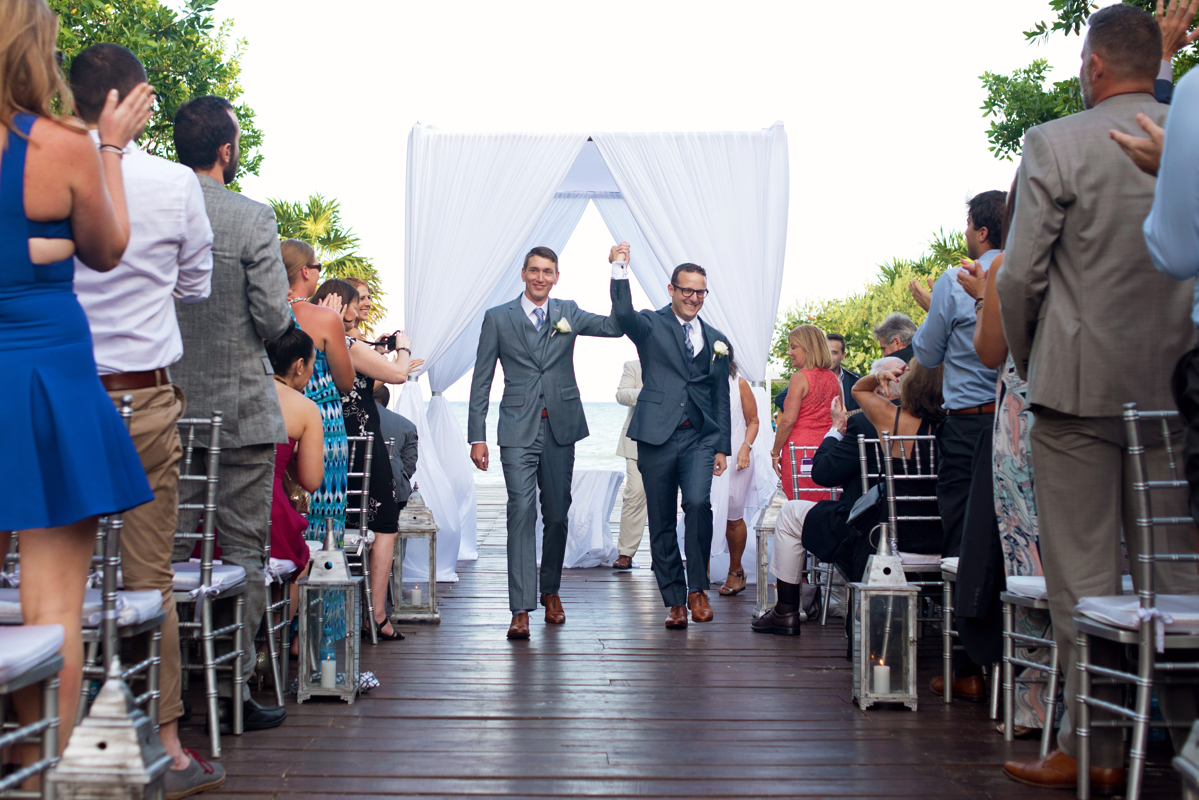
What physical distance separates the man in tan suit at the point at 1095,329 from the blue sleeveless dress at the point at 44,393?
78.2 inches

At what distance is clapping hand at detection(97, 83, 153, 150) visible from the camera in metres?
1.95

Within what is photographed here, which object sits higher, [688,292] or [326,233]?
[326,233]

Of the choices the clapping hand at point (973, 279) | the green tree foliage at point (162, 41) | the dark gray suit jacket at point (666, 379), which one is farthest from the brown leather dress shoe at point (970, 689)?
the green tree foliage at point (162, 41)

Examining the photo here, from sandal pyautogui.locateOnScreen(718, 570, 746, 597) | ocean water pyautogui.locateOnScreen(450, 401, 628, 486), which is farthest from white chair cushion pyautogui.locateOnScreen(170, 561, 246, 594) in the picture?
ocean water pyautogui.locateOnScreen(450, 401, 628, 486)

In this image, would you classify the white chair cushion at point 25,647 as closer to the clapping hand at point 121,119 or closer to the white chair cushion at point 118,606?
the white chair cushion at point 118,606

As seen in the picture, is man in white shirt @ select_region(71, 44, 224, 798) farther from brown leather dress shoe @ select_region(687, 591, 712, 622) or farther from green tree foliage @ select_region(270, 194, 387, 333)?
green tree foliage @ select_region(270, 194, 387, 333)

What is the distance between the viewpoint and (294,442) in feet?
10.8

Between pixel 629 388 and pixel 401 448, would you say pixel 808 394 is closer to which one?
pixel 629 388

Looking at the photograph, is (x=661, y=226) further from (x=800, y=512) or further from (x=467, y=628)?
(x=467, y=628)

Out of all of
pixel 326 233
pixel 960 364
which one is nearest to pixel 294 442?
pixel 960 364

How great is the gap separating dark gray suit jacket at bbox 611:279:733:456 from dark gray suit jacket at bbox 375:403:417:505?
1.11m

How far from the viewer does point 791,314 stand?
4166 cm

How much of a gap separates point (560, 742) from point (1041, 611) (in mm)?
1429

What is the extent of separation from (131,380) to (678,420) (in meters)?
2.83
